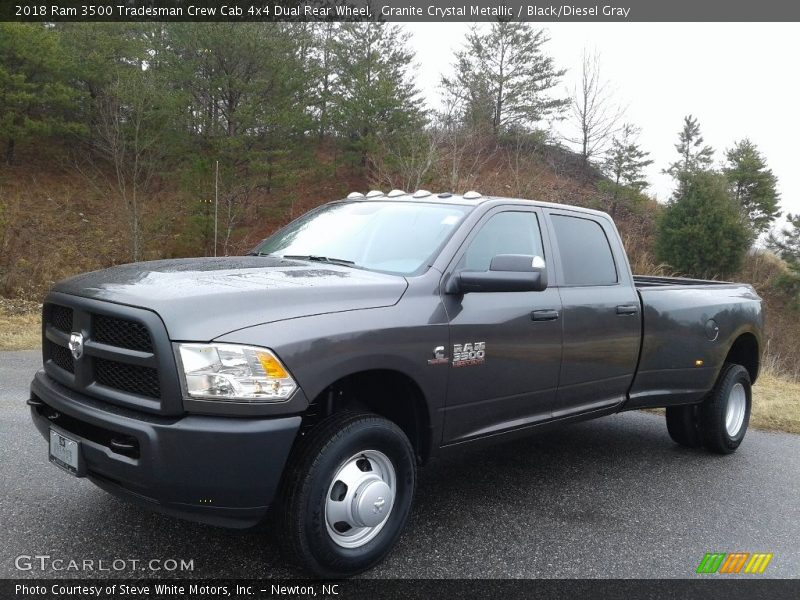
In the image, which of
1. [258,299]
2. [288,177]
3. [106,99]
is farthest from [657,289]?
[106,99]

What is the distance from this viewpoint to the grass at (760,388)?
726 cm

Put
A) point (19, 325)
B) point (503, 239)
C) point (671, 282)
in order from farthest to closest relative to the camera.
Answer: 1. point (19, 325)
2. point (671, 282)
3. point (503, 239)

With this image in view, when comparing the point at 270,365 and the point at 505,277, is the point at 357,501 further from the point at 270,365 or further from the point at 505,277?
the point at 505,277

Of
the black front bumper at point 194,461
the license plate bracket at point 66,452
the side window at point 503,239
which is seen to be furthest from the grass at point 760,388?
the license plate bracket at point 66,452

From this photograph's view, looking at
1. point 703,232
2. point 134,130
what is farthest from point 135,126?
point 703,232

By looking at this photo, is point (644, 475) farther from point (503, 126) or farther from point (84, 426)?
point (503, 126)

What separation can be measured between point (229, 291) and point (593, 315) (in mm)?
2561

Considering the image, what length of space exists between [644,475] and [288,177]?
22.3 metres

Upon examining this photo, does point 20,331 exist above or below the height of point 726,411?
below

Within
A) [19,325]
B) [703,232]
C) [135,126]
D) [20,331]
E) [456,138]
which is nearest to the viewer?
[20,331]

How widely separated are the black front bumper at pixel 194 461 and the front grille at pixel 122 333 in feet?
0.92

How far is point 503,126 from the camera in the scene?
3616 cm

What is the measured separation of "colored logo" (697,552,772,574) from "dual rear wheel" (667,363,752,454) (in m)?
1.95

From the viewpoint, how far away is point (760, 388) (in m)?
9.62
